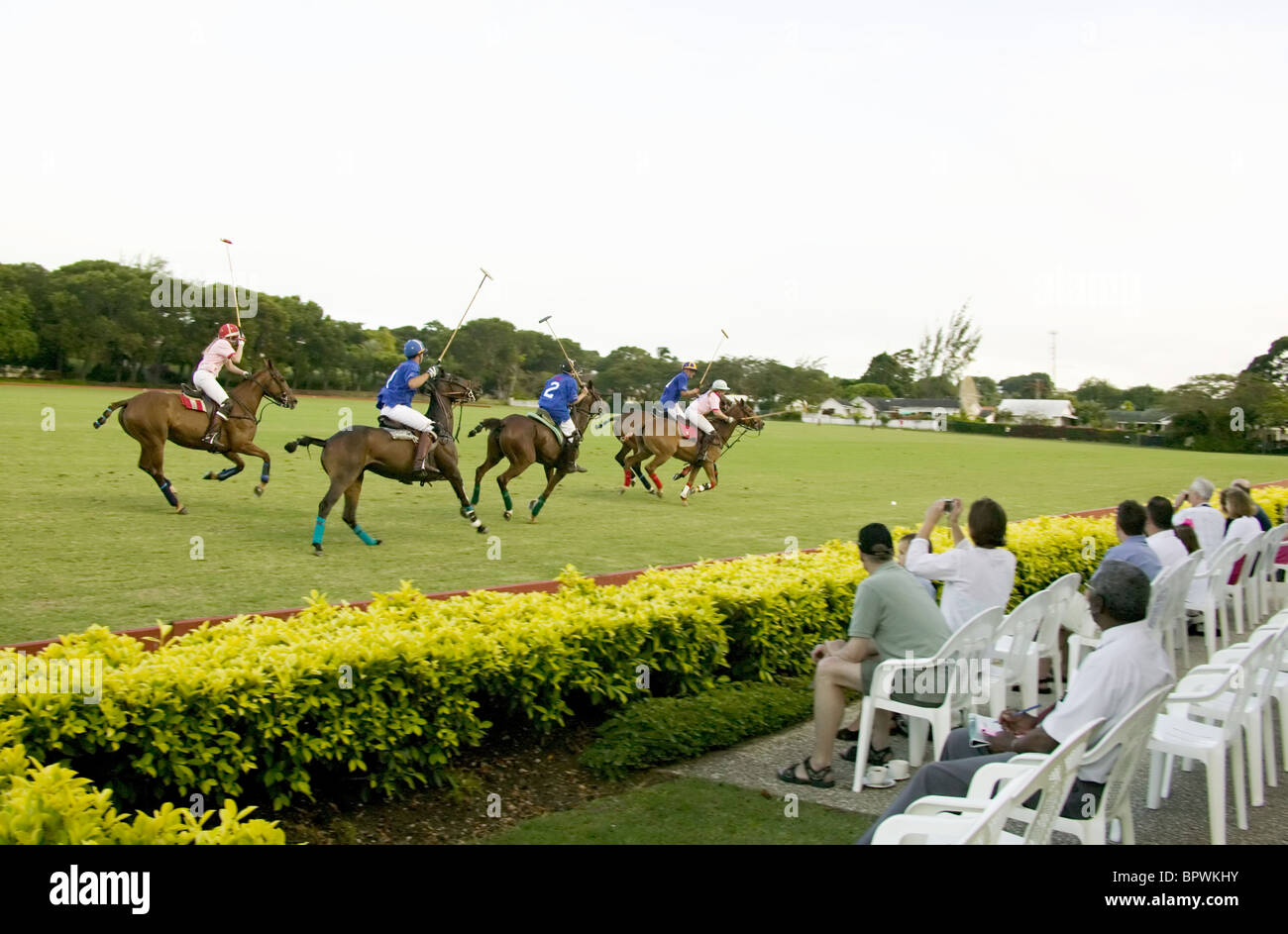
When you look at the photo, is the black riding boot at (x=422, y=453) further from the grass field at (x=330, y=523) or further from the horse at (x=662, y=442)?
the horse at (x=662, y=442)

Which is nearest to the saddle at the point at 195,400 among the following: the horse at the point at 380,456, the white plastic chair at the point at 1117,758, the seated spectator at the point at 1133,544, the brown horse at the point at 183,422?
the brown horse at the point at 183,422

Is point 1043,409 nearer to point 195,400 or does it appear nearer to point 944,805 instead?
point 195,400

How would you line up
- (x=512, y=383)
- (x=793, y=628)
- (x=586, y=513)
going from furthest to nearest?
(x=512, y=383) → (x=586, y=513) → (x=793, y=628)

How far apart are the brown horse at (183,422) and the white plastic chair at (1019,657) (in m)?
9.45

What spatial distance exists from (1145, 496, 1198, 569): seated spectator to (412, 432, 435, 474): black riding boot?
7113 millimetres

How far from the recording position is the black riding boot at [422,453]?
11.0m

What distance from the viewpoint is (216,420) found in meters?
12.5

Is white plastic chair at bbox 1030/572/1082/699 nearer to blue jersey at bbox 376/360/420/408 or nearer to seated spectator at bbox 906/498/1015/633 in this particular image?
seated spectator at bbox 906/498/1015/633

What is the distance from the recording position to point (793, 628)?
6539 mm

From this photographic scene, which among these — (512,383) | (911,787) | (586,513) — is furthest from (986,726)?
(512,383)

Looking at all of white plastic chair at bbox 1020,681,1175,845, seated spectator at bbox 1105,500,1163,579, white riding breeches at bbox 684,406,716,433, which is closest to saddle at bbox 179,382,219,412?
white riding breeches at bbox 684,406,716,433

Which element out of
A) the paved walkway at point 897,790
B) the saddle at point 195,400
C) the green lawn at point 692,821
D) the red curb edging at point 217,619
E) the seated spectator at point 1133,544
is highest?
the saddle at point 195,400

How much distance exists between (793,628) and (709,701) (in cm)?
122
